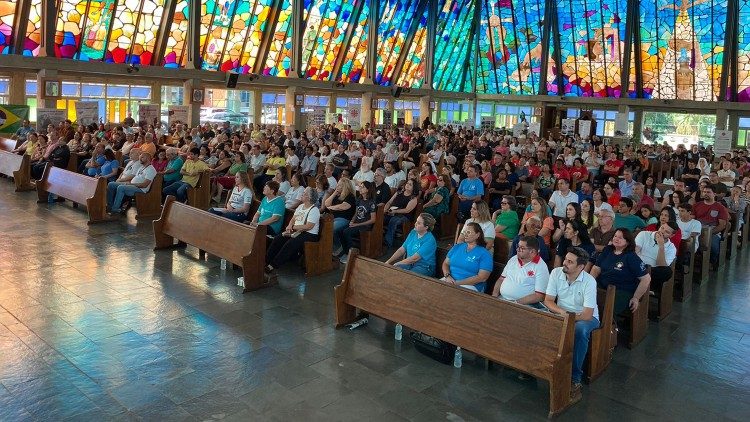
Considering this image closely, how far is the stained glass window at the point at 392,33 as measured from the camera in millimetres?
27047

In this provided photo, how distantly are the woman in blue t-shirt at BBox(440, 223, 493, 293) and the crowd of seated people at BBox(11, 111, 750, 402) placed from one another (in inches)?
0.5

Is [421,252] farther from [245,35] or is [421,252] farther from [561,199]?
[245,35]

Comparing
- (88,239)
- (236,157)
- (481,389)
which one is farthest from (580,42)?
(481,389)

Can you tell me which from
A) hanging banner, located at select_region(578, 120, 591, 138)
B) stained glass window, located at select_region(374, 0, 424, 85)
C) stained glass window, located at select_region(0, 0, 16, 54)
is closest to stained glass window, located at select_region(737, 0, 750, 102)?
hanging banner, located at select_region(578, 120, 591, 138)

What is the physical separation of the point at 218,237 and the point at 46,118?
36.6 ft

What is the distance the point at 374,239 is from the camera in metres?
8.44

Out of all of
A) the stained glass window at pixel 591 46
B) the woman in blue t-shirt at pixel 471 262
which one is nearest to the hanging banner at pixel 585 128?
the stained glass window at pixel 591 46

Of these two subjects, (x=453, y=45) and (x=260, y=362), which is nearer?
(x=260, y=362)

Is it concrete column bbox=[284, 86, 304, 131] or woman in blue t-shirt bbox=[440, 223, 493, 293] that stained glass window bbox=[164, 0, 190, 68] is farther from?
woman in blue t-shirt bbox=[440, 223, 493, 293]

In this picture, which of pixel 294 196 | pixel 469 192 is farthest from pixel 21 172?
pixel 469 192

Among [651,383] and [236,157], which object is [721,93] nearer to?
[236,157]

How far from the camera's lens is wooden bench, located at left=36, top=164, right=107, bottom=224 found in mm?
9656

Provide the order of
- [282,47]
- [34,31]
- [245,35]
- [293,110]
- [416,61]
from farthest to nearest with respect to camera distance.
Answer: [416,61], [293,110], [282,47], [245,35], [34,31]

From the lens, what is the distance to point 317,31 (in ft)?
79.5
